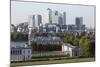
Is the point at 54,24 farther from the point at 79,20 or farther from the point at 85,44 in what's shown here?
the point at 85,44

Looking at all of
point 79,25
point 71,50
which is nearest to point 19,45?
point 71,50

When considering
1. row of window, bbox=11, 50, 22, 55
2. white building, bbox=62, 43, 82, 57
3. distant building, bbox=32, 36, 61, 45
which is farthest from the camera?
white building, bbox=62, 43, 82, 57

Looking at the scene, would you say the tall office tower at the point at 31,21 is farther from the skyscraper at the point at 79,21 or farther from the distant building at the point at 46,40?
the skyscraper at the point at 79,21

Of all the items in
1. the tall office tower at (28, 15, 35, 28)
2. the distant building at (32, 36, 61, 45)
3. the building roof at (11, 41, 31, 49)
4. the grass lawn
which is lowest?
the grass lawn

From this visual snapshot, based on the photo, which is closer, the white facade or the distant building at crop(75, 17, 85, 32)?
the white facade

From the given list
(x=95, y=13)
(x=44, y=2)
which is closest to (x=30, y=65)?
(x=44, y=2)

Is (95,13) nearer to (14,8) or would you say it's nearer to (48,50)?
(48,50)

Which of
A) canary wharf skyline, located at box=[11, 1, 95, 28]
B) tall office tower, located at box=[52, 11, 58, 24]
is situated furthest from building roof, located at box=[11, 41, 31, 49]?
tall office tower, located at box=[52, 11, 58, 24]

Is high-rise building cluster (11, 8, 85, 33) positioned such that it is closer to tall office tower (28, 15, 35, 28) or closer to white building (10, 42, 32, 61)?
tall office tower (28, 15, 35, 28)
